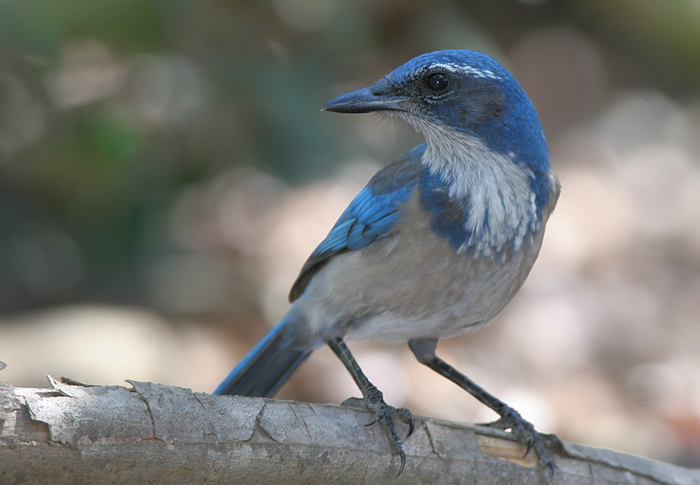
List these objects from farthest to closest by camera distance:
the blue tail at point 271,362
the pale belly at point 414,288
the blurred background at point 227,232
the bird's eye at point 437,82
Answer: the blurred background at point 227,232
the blue tail at point 271,362
the bird's eye at point 437,82
the pale belly at point 414,288

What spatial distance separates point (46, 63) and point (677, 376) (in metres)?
4.91

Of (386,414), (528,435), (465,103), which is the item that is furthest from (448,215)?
(528,435)

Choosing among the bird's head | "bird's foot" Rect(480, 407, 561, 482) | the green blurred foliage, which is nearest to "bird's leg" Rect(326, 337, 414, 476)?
"bird's foot" Rect(480, 407, 561, 482)

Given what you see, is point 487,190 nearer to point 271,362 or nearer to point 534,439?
point 534,439

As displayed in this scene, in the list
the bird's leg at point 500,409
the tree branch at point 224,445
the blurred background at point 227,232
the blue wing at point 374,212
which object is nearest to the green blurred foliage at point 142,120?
the blurred background at point 227,232

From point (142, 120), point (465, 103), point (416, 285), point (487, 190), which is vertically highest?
point (142, 120)

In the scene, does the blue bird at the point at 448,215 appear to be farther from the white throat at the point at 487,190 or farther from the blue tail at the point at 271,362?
the blue tail at the point at 271,362

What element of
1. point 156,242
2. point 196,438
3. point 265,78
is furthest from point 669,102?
point 196,438

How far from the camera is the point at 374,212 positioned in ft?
10.6

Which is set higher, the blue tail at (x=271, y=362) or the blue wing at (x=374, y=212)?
the blue wing at (x=374, y=212)

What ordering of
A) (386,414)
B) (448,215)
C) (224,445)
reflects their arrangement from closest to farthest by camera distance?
(224,445) → (386,414) → (448,215)

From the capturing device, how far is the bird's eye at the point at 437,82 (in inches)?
121

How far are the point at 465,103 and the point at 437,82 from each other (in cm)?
14

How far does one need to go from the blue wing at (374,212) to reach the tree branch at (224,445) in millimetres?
782
